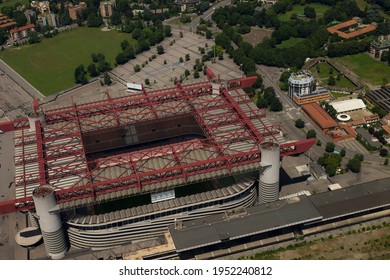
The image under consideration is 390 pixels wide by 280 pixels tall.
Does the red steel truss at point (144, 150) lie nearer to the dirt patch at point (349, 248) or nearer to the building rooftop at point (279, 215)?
the building rooftop at point (279, 215)

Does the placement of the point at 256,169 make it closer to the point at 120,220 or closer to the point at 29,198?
the point at 120,220

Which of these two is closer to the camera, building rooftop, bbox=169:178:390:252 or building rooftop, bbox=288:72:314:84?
building rooftop, bbox=169:178:390:252

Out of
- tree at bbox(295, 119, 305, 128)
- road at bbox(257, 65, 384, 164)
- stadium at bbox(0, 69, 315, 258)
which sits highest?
stadium at bbox(0, 69, 315, 258)

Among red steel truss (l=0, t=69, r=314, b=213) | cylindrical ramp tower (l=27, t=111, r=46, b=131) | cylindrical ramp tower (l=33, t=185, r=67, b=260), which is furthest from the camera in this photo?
cylindrical ramp tower (l=27, t=111, r=46, b=131)

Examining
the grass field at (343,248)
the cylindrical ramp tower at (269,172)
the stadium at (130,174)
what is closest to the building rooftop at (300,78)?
the stadium at (130,174)

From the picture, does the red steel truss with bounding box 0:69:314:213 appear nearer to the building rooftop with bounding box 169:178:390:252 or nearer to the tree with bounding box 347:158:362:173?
the building rooftop with bounding box 169:178:390:252

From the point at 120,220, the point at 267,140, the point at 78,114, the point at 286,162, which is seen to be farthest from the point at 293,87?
the point at 120,220

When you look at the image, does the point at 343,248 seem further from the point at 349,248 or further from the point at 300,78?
the point at 300,78

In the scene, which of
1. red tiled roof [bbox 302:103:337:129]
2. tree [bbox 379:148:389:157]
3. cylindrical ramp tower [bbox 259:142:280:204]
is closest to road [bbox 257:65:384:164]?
tree [bbox 379:148:389:157]
